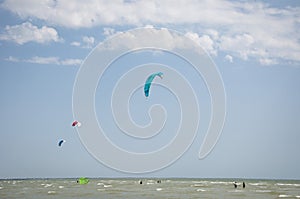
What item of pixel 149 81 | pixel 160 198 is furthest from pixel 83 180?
pixel 149 81

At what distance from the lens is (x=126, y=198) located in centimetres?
4497

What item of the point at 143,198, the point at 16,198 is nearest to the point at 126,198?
the point at 143,198

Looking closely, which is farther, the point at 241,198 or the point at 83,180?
the point at 83,180

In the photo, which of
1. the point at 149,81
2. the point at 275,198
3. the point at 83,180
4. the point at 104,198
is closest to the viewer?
the point at 149,81

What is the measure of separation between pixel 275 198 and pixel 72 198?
20269mm

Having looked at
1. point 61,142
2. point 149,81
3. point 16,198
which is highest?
point 149,81

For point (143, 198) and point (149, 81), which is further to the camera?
point (143, 198)

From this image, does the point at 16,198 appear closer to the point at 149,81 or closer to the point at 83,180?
the point at 149,81

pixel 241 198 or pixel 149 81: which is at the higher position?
pixel 149 81

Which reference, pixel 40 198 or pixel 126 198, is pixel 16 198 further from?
pixel 126 198

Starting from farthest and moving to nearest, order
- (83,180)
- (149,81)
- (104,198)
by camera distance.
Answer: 1. (83,180)
2. (104,198)
3. (149,81)

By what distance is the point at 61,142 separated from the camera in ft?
161

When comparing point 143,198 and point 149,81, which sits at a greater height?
point 149,81

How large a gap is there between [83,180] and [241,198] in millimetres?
49199
